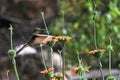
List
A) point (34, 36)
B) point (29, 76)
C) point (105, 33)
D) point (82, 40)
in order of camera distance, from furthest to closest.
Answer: point (82, 40), point (105, 33), point (29, 76), point (34, 36)

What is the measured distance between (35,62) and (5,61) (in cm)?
40

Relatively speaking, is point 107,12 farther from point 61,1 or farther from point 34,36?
point 34,36

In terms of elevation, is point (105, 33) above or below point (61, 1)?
below

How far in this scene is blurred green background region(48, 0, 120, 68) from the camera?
250 inches

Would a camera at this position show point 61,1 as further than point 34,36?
Yes

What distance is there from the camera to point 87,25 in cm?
700

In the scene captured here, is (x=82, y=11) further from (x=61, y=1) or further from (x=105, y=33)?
(x=105, y=33)

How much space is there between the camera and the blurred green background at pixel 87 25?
250 inches

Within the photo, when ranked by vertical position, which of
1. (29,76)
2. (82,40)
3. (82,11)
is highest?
(82,11)

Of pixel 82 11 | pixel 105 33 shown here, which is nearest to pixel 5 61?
pixel 105 33

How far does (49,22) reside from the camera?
7.41 m

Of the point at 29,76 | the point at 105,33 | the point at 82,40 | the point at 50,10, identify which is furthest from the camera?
the point at 50,10

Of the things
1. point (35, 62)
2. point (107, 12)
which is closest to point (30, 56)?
point (35, 62)

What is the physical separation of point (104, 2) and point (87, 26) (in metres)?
0.46
